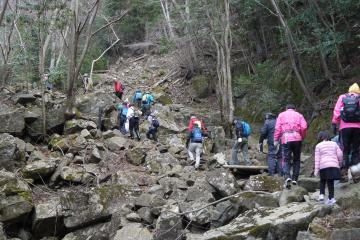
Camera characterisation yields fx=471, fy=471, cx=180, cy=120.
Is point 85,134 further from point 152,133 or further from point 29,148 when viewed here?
point 152,133

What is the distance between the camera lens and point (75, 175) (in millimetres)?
12195

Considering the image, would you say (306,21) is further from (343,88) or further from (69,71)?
(69,71)

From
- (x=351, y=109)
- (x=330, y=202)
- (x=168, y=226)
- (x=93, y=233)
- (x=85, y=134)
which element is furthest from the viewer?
(x=85, y=134)

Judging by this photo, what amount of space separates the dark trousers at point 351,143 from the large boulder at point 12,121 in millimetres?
9853

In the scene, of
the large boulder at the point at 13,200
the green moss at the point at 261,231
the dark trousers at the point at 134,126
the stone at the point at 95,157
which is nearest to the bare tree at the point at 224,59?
the dark trousers at the point at 134,126

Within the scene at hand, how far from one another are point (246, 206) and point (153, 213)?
205cm

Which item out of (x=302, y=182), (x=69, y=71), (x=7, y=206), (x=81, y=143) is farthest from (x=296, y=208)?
(x=69, y=71)

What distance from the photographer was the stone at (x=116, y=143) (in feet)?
49.1

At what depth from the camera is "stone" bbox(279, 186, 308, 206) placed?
7914mm

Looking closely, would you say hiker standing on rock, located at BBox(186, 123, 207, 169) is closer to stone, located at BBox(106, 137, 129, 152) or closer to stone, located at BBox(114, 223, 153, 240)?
stone, located at BBox(106, 137, 129, 152)

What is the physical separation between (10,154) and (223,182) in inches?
222

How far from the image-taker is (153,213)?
9672 millimetres

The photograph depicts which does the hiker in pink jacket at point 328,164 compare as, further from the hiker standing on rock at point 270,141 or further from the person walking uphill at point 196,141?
the person walking uphill at point 196,141

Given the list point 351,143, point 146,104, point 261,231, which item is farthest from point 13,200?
point 146,104
